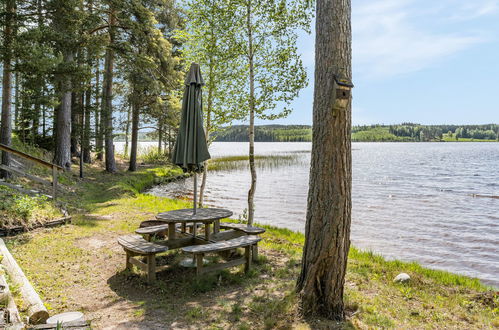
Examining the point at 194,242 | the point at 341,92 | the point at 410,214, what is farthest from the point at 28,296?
the point at 410,214

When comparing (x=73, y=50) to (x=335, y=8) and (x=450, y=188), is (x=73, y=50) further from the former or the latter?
(x=450, y=188)

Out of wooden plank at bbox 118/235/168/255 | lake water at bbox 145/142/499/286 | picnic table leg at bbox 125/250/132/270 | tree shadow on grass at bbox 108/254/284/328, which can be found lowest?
lake water at bbox 145/142/499/286

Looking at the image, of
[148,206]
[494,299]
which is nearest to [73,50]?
[148,206]

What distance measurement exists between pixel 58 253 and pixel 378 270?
598 cm

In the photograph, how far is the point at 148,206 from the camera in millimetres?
11508

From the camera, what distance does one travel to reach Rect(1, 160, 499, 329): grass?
400 centimetres

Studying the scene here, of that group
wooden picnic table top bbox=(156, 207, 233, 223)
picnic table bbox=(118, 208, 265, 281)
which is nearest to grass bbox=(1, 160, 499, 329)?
picnic table bbox=(118, 208, 265, 281)

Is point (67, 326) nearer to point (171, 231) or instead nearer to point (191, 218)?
point (191, 218)

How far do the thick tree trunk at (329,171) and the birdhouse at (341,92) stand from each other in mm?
12

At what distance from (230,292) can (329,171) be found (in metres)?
2.35

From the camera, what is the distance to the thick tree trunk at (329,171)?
3855mm

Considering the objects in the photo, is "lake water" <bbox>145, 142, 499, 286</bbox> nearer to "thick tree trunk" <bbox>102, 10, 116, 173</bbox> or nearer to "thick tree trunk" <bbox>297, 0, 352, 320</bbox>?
"thick tree trunk" <bbox>102, 10, 116, 173</bbox>

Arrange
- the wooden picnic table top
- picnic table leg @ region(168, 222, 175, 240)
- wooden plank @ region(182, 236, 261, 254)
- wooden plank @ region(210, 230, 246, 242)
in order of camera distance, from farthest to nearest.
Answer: wooden plank @ region(210, 230, 246, 242) < picnic table leg @ region(168, 222, 175, 240) < the wooden picnic table top < wooden plank @ region(182, 236, 261, 254)

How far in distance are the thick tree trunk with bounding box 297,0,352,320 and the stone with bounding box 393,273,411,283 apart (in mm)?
2228
